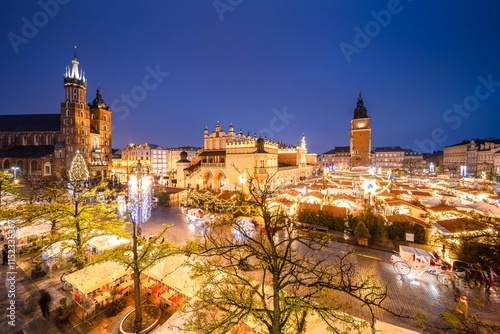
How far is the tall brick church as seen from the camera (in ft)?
174

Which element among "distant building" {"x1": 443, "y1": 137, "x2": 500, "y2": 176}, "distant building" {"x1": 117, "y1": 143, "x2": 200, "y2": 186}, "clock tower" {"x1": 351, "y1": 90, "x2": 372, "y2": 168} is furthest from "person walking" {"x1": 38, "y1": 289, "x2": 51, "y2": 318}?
"distant building" {"x1": 443, "y1": 137, "x2": 500, "y2": 176}

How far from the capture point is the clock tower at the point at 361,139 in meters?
54.4

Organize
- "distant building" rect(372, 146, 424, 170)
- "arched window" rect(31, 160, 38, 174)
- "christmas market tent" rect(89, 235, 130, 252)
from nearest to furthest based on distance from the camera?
"christmas market tent" rect(89, 235, 130, 252)
"arched window" rect(31, 160, 38, 174)
"distant building" rect(372, 146, 424, 170)

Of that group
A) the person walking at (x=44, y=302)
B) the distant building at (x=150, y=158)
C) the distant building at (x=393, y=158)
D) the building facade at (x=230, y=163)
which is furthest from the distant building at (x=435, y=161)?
the person walking at (x=44, y=302)

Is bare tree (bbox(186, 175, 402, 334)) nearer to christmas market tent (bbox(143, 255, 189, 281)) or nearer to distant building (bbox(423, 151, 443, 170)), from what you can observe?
christmas market tent (bbox(143, 255, 189, 281))

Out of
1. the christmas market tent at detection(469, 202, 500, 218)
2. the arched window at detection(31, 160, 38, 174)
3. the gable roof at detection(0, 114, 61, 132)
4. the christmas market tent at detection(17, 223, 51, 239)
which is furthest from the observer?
the gable roof at detection(0, 114, 61, 132)

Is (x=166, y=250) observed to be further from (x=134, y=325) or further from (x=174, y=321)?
(x=134, y=325)

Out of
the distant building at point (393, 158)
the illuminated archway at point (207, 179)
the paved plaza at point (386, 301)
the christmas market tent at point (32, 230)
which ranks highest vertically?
the distant building at point (393, 158)

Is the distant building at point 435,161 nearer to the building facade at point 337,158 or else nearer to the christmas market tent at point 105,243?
the building facade at point 337,158

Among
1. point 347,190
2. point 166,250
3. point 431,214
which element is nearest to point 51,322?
point 166,250

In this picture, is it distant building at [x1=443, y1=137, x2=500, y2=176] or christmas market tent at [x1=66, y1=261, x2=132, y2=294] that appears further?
distant building at [x1=443, y1=137, x2=500, y2=176]

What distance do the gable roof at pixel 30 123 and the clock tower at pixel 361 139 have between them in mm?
86207

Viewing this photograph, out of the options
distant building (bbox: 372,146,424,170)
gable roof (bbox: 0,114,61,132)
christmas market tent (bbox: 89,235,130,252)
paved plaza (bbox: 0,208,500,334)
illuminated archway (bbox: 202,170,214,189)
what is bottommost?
paved plaza (bbox: 0,208,500,334)

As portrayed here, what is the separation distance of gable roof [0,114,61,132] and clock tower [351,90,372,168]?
86.2 m
